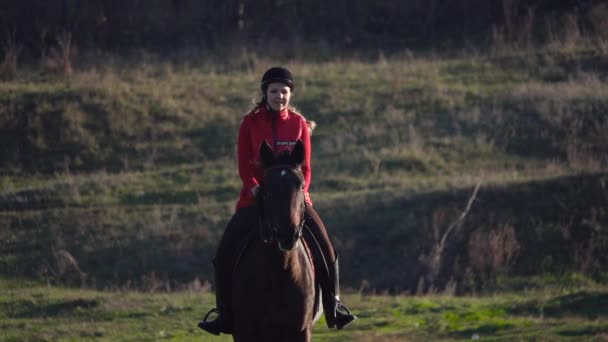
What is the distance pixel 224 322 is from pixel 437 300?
28.0 ft

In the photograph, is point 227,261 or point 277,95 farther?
point 227,261

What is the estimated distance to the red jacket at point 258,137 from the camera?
29.7 ft

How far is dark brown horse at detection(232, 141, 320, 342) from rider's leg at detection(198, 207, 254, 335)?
0.18 meters

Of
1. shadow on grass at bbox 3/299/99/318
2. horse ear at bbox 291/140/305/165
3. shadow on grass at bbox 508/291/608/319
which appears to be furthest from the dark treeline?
horse ear at bbox 291/140/305/165

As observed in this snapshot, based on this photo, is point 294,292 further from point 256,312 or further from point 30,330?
point 30,330

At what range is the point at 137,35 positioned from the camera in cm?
3372

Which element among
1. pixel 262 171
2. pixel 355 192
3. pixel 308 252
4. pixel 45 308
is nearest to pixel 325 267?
pixel 308 252

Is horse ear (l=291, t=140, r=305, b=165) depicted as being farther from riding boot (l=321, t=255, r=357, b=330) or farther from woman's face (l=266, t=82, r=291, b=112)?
riding boot (l=321, t=255, r=357, b=330)

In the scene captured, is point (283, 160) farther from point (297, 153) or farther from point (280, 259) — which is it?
point (280, 259)

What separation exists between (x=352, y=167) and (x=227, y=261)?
583 inches

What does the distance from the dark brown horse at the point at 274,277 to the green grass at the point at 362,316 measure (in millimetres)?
5142

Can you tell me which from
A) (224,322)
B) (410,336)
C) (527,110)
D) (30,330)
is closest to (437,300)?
(410,336)

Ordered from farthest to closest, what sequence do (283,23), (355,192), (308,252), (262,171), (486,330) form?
1. (283,23)
2. (355,192)
3. (486,330)
4. (308,252)
5. (262,171)

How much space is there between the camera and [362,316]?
51.7 ft
